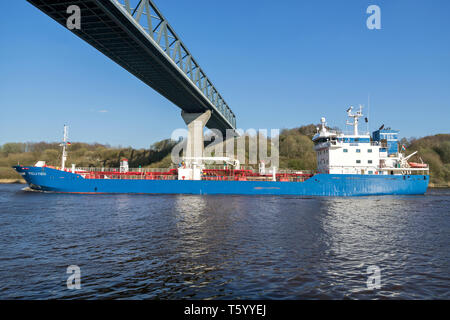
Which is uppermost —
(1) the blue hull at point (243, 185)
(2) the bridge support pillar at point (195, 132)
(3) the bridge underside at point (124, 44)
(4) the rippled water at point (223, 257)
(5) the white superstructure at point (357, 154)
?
(3) the bridge underside at point (124, 44)

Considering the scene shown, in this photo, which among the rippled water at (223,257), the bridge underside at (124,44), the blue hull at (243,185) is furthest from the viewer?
the blue hull at (243,185)

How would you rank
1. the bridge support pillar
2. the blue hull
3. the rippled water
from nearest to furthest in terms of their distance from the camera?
1. the rippled water
2. the blue hull
3. the bridge support pillar

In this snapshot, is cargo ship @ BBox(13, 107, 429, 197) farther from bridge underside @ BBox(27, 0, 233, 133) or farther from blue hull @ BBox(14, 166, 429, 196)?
bridge underside @ BBox(27, 0, 233, 133)

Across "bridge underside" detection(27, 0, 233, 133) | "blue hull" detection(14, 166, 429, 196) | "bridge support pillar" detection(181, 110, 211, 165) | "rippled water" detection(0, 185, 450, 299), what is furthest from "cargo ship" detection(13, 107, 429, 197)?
"rippled water" detection(0, 185, 450, 299)

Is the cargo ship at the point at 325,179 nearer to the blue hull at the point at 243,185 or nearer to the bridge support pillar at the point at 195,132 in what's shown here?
the blue hull at the point at 243,185

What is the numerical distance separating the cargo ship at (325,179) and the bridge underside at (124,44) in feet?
46.2

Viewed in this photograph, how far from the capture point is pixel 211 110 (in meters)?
58.8

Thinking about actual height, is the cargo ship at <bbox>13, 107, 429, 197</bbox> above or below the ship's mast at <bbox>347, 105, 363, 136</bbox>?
below

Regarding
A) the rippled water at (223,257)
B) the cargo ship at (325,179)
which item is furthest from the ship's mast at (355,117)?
the rippled water at (223,257)

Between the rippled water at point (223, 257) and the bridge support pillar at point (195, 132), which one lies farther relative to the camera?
the bridge support pillar at point (195, 132)

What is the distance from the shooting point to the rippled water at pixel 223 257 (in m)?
7.03

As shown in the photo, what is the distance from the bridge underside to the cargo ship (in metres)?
14.1

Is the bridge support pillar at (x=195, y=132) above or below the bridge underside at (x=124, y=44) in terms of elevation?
below

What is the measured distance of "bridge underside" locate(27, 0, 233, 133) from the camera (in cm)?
2477
